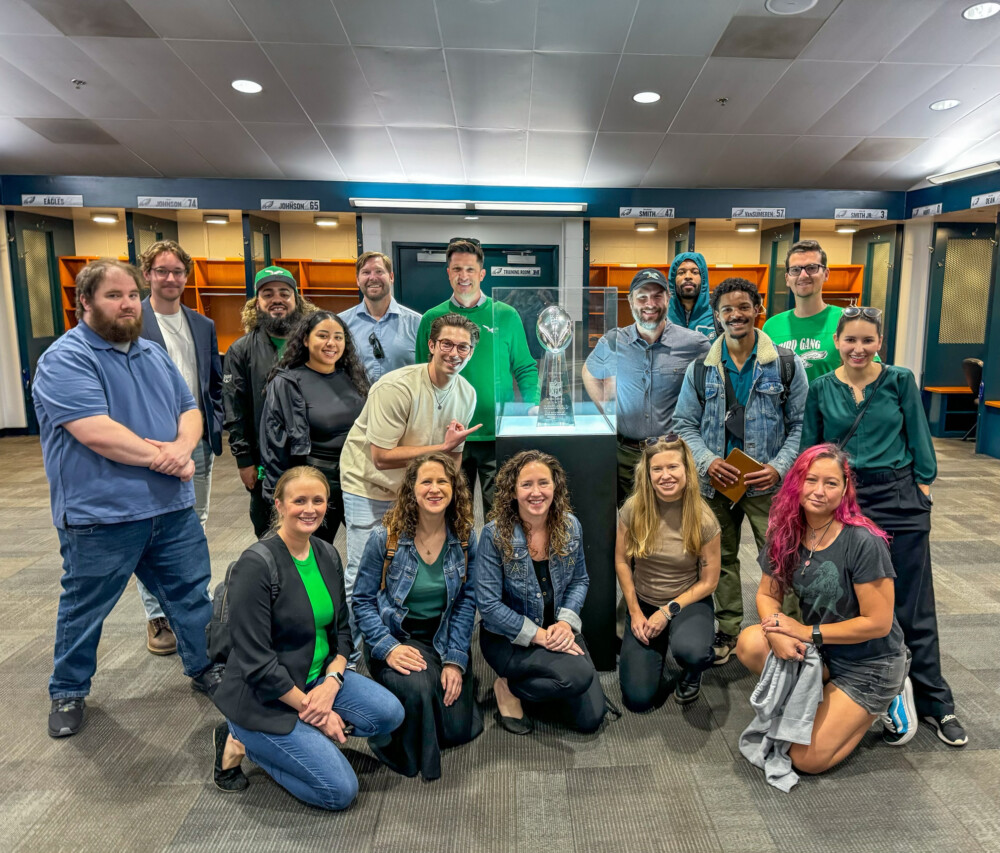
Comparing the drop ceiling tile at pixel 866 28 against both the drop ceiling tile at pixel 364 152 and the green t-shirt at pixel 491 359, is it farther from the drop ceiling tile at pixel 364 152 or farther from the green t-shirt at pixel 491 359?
the drop ceiling tile at pixel 364 152

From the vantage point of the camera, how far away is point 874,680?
206 cm

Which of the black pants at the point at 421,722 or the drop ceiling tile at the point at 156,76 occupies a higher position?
the drop ceiling tile at the point at 156,76

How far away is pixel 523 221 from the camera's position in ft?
26.2

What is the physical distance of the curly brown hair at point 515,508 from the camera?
7.59ft

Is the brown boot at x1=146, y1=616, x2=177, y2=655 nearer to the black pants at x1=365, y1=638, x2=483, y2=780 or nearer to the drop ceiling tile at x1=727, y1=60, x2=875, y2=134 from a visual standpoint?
the black pants at x1=365, y1=638, x2=483, y2=780

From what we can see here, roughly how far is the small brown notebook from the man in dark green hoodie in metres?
0.76

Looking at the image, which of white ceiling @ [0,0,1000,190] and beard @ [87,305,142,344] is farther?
white ceiling @ [0,0,1000,190]

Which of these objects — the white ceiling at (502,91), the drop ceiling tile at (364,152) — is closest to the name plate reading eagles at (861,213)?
the white ceiling at (502,91)

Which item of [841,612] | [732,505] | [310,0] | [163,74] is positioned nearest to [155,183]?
[163,74]

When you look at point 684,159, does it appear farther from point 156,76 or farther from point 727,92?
point 156,76

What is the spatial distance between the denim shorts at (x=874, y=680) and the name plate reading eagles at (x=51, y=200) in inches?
314

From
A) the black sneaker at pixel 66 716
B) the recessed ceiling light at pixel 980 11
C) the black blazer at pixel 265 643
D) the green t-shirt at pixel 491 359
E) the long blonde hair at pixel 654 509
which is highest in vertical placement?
the recessed ceiling light at pixel 980 11

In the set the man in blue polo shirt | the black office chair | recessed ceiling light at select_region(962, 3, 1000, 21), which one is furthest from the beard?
the black office chair

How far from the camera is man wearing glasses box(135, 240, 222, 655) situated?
2.80 meters
